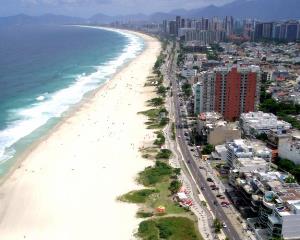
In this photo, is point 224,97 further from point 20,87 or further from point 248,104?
point 20,87

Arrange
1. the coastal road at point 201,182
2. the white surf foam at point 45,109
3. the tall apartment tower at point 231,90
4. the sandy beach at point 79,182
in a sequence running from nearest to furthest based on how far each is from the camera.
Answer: the coastal road at point 201,182
the sandy beach at point 79,182
the white surf foam at point 45,109
the tall apartment tower at point 231,90

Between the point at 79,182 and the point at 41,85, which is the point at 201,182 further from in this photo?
the point at 41,85

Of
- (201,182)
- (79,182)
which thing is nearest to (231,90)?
(201,182)

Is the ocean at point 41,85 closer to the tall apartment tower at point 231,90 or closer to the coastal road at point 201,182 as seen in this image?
the coastal road at point 201,182

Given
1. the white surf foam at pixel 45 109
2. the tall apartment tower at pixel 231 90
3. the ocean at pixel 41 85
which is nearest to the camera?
the white surf foam at pixel 45 109

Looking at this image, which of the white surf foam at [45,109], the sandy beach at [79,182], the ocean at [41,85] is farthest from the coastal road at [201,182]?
the white surf foam at [45,109]

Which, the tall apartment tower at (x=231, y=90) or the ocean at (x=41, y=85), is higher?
the tall apartment tower at (x=231, y=90)
